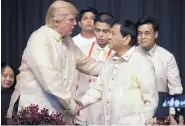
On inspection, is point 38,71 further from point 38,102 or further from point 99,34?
point 99,34

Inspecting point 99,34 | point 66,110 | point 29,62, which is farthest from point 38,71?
point 99,34

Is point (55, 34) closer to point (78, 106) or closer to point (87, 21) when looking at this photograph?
point (78, 106)

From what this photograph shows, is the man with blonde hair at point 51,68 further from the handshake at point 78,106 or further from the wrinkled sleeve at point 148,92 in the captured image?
the wrinkled sleeve at point 148,92

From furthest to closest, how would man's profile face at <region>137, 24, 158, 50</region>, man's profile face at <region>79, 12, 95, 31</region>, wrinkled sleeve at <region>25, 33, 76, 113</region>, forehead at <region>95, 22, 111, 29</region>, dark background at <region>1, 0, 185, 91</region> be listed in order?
dark background at <region>1, 0, 185, 91</region> < man's profile face at <region>79, 12, 95, 31</region> < man's profile face at <region>137, 24, 158, 50</region> < forehead at <region>95, 22, 111, 29</region> < wrinkled sleeve at <region>25, 33, 76, 113</region>

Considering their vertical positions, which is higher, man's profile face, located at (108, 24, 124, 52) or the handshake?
man's profile face, located at (108, 24, 124, 52)

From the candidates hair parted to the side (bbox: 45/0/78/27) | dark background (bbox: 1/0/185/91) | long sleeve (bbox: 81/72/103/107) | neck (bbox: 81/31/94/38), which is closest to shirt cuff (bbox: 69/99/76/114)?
long sleeve (bbox: 81/72/103/107)

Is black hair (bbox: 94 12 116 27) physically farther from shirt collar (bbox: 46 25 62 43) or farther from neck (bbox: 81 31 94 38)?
shirt collar (bbox: 46 25 62 43)

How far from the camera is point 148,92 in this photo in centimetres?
471

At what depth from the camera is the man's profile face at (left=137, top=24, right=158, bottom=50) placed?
595 centimetres

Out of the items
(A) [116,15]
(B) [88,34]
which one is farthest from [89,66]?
(A) [116,15]

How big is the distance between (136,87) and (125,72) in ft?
0.51

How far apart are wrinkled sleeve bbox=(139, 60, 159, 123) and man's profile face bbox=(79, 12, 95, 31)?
1656 mm

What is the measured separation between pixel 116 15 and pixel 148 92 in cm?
245

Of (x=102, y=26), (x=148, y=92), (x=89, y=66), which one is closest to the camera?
(x=148, y=92)
